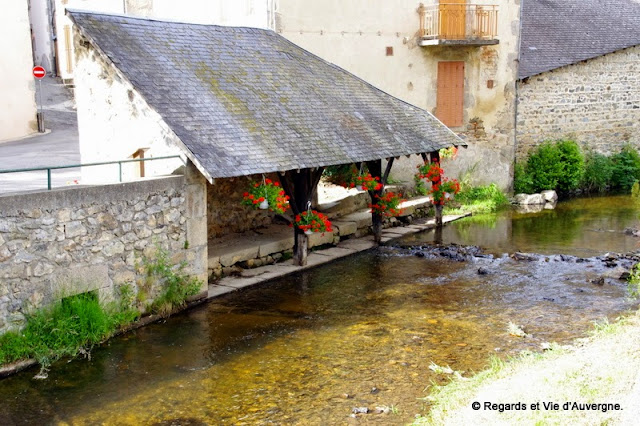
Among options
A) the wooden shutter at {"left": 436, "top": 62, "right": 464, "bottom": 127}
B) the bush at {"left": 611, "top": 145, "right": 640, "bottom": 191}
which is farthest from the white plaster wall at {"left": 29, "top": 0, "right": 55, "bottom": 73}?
the bush at {"left": 611, "top": 145, "right": 640, "bottom": 191}

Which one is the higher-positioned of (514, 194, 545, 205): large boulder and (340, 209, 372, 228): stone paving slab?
(340, 209, 372, 228): stone paving slab

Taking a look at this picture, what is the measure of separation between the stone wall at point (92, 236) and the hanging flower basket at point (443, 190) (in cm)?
622

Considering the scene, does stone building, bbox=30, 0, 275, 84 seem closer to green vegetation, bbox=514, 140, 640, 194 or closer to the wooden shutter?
the wooden shutter

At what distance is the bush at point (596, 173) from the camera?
62.6 ft

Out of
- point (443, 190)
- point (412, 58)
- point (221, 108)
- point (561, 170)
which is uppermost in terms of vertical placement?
point (412, 58)

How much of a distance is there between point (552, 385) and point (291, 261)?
6234 mm

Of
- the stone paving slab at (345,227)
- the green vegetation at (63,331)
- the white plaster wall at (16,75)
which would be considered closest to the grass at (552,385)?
the green vegetation at (63,331)

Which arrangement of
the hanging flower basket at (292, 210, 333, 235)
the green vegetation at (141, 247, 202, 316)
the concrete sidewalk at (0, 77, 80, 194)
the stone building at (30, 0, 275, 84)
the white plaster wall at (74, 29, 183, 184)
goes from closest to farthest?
the green vegetation at (141, 247, 202, 316), the white plaster wall at (74, 29, 183, 184), the concrete sidewalk at (0, 77, 80, 194), the hanging flower basket at (292, 210, 333, 235), the stone building at (30, 0, 275, 84)

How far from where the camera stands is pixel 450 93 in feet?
54.6

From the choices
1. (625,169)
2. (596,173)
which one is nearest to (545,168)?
(596,173)

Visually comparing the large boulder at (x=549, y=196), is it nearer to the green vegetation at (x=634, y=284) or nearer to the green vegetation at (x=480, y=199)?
the green vegetation at (x=480, y=199)

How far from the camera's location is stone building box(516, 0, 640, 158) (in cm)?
1817

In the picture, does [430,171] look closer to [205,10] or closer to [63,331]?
[205,10]

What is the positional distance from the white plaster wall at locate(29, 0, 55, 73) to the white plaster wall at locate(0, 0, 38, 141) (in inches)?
288
